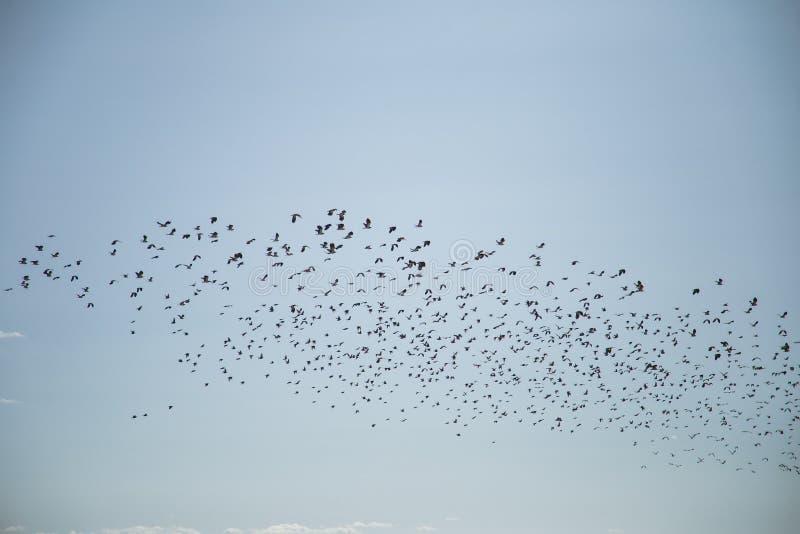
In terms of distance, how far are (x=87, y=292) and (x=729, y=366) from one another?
55.2m

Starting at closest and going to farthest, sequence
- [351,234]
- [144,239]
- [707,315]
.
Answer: [351,234] < [144,239] < [707,315]

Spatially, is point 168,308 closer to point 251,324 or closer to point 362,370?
point 251,324

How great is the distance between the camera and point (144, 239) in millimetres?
53094

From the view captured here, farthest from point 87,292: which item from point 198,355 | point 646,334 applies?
point 646,334

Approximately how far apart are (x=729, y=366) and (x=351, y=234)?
121 feet

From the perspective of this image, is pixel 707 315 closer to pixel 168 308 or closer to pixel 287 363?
pixel 287 363

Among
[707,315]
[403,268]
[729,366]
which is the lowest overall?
[729,366]

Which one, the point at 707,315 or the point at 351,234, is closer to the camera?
the point at 351,234

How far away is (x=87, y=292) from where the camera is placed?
53438 millimetres

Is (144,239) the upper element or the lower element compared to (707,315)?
upper

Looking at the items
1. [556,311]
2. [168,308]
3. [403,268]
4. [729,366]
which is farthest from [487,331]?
[168,308]

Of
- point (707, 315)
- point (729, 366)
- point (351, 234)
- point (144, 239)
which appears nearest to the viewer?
point (351, 234)

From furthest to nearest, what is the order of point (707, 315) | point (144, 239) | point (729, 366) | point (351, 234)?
point (729, 366) < point (707, 315) < point (144, 239) < point (351, 234)

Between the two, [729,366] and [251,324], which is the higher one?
[251,324]
